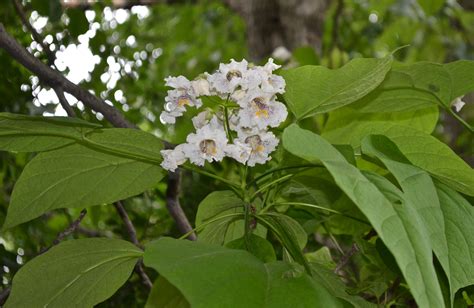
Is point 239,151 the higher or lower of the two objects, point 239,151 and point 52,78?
the lower

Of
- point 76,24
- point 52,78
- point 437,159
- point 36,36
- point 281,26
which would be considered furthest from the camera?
point 281,26

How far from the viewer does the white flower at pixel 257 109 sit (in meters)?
0.64

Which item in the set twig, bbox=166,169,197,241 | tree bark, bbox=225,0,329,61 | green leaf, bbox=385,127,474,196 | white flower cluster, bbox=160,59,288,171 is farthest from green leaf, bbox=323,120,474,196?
tree bark, bbox=225,0,329,61

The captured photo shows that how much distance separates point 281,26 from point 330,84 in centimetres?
137

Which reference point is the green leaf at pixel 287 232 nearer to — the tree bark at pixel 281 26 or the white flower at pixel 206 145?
the white flower at pixel 206 145

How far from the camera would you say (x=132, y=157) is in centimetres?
69

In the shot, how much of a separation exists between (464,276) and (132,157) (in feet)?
1.02

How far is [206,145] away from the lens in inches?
25.4

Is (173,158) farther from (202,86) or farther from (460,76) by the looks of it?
(460,76)

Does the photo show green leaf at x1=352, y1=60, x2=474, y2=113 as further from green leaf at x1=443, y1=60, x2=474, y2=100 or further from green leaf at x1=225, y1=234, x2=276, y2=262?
green leaf at x1=225, y1=234, x2=276, y2=262

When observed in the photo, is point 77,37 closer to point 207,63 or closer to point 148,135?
point 148,135

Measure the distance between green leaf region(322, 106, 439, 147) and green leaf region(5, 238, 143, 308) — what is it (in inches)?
9.0

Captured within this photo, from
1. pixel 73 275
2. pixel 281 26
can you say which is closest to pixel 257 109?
pixel 73 275

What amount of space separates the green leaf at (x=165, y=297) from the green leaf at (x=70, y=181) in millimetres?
100
